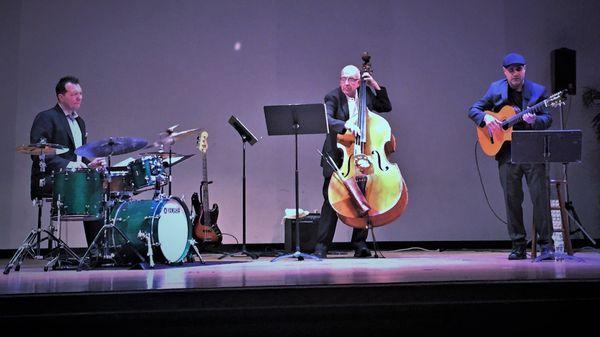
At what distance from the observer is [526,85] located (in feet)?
17.4

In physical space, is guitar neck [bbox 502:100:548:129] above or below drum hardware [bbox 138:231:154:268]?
above

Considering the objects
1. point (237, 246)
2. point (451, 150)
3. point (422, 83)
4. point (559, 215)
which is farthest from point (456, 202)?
point (237, 246)

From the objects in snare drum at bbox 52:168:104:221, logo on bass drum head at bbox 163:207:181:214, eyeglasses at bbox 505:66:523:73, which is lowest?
logo on bass drum head at bbox 163:207:181:214

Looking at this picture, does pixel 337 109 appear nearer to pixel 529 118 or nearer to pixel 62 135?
pixel 529 118

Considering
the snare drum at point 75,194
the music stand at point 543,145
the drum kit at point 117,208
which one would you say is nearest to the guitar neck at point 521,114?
the music stand at point 543,145

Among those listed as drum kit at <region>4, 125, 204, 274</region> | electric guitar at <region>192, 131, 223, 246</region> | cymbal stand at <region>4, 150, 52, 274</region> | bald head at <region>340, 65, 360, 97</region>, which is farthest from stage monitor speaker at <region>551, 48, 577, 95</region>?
cymbal stand at <region>4, 150, 52, 274</region>

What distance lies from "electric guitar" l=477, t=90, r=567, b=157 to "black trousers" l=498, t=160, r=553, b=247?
179 mm

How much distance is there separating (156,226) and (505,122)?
2898mm

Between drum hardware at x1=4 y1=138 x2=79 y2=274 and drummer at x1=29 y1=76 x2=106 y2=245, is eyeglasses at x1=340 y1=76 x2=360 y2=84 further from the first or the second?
drum hardware at x1=4 y1=138 x2=79 y2=274

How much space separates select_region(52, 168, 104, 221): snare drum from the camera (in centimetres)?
482

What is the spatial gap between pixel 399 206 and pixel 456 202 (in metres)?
3.07

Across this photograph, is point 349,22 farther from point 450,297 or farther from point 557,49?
point 450,297

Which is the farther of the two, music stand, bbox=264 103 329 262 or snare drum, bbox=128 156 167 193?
music stand, bbox=264 103 329 262

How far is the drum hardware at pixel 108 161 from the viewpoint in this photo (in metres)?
4.85
